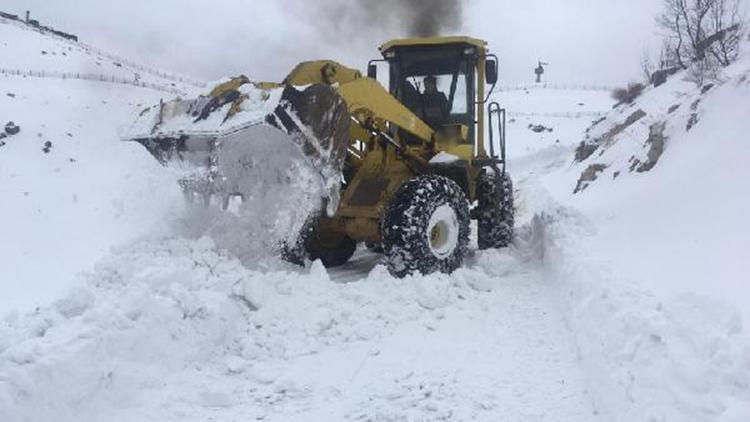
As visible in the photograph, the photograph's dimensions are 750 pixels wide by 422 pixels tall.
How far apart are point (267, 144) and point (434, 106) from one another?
2.92 m

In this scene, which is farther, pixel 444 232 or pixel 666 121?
pixel 666 121

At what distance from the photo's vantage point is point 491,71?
8.35 metres

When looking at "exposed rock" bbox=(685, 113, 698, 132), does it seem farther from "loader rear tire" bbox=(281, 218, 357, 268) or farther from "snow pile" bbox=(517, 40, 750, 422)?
"loader rear tire" bbox=(281, 218, 357, 268)

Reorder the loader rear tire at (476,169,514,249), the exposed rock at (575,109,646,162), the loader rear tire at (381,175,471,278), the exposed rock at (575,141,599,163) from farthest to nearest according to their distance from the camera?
the exposed rock at (575,141,599,163) < the exposed rock at (575,109,646,162) < the loader rear tire at (476,169,514,249) < the loader rear tire at (381,175,471,278)

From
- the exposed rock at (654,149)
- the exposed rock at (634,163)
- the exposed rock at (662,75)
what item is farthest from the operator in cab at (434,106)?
the exposed rock at (662,75)

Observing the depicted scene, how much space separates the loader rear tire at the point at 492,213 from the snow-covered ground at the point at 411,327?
14.7 inches

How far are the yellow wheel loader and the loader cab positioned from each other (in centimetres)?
1

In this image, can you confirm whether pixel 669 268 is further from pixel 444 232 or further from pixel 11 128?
pixel 11 128

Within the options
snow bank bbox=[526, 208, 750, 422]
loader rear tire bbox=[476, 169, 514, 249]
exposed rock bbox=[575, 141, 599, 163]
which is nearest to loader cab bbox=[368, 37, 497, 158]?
loader rear tire bbox=[476, 169, 514, 249]

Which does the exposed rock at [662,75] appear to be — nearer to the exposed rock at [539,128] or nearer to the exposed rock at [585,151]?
the exposed rock at [585,151]

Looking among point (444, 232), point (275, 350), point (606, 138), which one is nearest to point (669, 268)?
point (444, 232)

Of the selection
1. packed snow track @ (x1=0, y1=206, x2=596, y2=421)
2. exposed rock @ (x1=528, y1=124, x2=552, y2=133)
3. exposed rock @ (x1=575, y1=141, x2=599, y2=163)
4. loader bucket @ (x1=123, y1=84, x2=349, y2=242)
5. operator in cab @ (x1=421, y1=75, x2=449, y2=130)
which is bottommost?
packed snow track @ (x1=0, y1=206, x2=596, y2=421)

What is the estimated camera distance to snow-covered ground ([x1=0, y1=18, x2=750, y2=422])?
11.6 ft

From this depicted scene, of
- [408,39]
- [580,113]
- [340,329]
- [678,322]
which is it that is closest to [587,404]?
[678,322]
